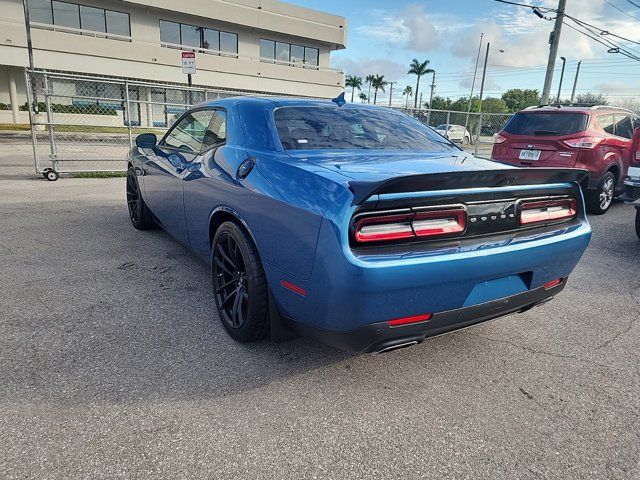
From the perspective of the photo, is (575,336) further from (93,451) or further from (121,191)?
(121,191)

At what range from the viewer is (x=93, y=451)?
6.37ft

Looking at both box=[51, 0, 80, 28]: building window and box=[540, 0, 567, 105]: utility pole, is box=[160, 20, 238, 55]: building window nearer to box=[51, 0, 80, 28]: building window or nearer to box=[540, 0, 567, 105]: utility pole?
box=[51, 0, 80, 28]: building window

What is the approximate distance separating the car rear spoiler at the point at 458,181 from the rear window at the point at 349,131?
3.11 feet

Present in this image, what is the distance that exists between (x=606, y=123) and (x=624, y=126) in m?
0.83

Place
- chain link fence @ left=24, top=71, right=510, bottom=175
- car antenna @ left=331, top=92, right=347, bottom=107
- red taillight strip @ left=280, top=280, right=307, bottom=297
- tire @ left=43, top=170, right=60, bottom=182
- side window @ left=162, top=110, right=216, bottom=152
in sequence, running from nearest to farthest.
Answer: red taillight strip @ left=280, top=280, right=307, bottom=297 < car antenna @ left=331, top=92, right=347, bottom=107 < side window @ left=162, top=110, right=216, bottom=152 < tire @ left=43, top=170, right=60, bottom=182 < chain link fence @ left=24, top=71, right=510, bottom=175

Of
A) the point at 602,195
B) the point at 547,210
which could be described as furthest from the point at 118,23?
the point at 547,210

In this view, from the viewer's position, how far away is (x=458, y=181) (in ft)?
7.14

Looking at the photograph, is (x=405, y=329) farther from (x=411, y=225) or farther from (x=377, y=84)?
(x=377, y=84)

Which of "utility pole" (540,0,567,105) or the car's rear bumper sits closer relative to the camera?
the car's rear bumper

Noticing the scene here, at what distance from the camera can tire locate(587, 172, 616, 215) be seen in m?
7.40

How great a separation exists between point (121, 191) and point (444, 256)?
7595 mm

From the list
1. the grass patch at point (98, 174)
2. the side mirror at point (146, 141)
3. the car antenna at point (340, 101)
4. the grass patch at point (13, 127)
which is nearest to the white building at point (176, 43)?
the grass patch at point (13, 127)

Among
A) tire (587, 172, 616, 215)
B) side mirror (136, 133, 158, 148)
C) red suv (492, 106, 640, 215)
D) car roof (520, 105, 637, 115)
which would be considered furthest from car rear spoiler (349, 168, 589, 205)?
tire (587, 172, 616, 215)

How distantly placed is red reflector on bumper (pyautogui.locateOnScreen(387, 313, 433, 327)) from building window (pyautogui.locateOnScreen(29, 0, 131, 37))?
29.5 m
